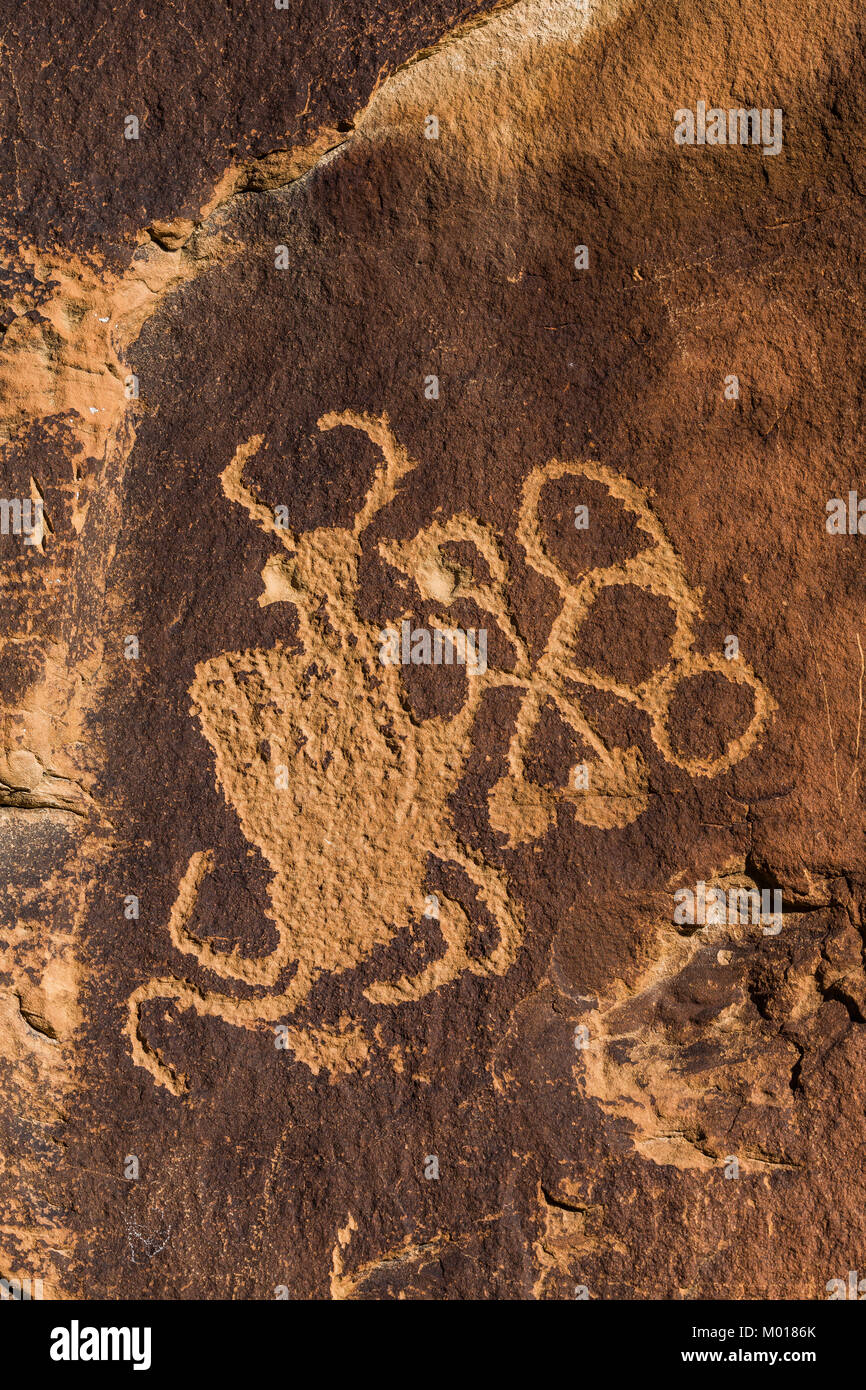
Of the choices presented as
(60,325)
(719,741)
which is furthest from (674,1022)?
(60,325)

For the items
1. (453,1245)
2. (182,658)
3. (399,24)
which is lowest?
(453,1245)

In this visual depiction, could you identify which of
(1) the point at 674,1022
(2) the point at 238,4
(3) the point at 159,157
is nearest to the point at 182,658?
(3) the point at 159,157

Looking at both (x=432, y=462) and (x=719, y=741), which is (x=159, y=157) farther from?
(x=719, y=741)

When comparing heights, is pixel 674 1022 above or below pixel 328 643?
below
